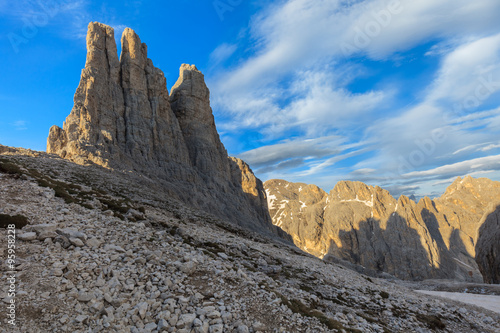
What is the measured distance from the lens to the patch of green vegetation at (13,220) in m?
12.0

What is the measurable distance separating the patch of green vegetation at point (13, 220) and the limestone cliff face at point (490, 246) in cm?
7458

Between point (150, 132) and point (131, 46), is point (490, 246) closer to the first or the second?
point (150, 132)

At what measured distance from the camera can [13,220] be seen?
12359 millimetres

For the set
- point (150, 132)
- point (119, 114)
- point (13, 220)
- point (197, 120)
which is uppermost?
point (197, 120)

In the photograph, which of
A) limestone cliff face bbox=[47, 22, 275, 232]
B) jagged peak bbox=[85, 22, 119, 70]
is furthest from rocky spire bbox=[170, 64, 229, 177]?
jagged peak bbox=[85, 22, 119, 70]

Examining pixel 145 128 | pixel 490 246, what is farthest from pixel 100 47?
pixel 490 246

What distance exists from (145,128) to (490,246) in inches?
3758

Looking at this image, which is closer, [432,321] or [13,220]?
[13,220]

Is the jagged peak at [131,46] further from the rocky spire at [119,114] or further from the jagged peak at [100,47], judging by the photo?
the jagged peak at [100,47]

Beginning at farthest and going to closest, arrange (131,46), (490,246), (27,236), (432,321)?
(131,46) < (490,246) < (432,321) < (27,236)

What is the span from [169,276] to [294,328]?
5.73 metres

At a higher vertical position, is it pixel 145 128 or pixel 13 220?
pixel 145 128

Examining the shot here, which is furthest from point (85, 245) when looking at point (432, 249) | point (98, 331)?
point (432, 249)

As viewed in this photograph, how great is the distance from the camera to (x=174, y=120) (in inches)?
3836
